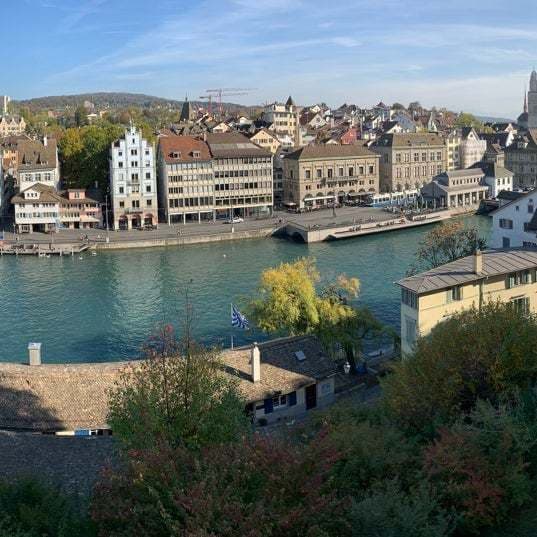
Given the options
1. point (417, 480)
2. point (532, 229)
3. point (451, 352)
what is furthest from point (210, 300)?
point (417, 480)

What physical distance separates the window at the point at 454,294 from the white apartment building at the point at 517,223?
8.08 meters

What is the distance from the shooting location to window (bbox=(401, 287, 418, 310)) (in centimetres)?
2000

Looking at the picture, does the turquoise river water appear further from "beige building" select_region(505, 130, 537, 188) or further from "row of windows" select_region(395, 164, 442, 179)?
"beige building" select_region(505, 130, 537, 188)

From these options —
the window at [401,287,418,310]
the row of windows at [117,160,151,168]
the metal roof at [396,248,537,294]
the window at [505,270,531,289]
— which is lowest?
the window at [401,287,418,310]

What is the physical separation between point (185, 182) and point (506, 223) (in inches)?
1057

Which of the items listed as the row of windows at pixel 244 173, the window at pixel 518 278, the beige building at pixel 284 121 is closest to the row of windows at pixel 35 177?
the row of windows at pixel 244 173

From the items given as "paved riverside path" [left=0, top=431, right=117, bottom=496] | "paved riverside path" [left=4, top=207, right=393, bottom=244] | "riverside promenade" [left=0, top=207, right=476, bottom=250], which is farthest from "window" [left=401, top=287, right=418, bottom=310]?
"paved riverside path" [left=4, top=207, right=393, bottom=244]

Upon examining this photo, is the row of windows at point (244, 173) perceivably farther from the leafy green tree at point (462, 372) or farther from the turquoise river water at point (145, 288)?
the leafy green tree at point (462, 372)

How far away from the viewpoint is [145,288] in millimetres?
35094

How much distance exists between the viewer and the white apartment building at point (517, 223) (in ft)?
92.2

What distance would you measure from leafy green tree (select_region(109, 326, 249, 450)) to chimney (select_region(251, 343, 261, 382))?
5578 millimetres

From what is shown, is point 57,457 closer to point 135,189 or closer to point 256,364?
point 256,364

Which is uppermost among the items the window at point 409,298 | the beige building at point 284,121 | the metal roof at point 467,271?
the beige building at point 284,121

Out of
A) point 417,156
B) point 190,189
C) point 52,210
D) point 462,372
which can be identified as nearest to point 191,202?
point 190,189
